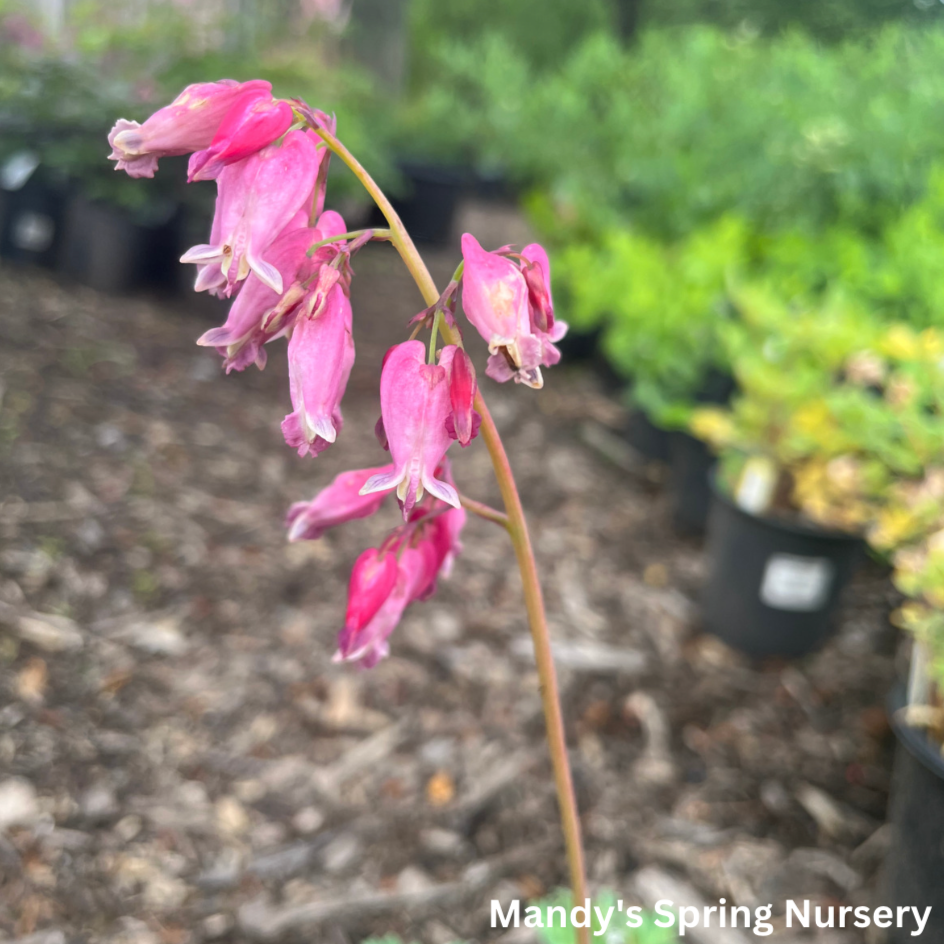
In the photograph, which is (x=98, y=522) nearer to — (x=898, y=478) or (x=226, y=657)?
(x=226, y=657)

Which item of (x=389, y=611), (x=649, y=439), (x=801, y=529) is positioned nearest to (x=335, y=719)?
(x=389, y=611)

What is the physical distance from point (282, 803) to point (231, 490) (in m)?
1.43

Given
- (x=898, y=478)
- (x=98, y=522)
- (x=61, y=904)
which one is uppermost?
(x=898, y=478)

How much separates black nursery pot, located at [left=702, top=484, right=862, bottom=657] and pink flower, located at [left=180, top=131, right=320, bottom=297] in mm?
2035

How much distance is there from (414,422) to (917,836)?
141 cm

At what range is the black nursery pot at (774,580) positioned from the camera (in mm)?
2592

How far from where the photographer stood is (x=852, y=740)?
2389mm

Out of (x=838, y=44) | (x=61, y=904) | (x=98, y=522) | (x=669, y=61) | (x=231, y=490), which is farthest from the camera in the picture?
(x=669, y=61)

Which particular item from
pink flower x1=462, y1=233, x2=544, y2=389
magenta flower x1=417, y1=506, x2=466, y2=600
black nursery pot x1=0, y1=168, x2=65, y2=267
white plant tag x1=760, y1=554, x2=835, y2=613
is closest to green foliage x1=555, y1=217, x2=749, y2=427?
white plant tag x1=760, y1=554, x2=835, y2=613

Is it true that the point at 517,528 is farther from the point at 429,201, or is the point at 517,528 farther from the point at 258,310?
the point at 429,201

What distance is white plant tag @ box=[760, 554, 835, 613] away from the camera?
2.60m

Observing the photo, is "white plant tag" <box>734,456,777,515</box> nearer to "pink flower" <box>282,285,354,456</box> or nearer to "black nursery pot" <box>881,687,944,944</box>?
"black nursery pot" <box>881,687,944,944</box>

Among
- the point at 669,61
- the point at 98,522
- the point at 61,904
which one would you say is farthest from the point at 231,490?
the point at 669,61

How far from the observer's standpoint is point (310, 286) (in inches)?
34.6
